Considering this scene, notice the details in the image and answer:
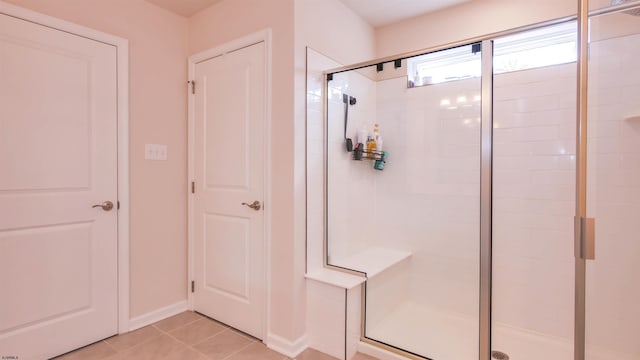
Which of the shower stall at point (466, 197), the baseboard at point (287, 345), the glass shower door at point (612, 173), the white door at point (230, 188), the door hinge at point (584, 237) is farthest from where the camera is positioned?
the white door at point (230, 188)

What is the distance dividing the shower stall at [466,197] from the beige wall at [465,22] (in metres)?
0.31

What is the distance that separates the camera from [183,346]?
81.4 inches

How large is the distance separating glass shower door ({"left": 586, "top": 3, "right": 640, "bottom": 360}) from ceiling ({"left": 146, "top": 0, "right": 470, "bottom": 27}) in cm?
150

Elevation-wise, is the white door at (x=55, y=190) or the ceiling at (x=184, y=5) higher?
the ceiling at (x=184, y=5)

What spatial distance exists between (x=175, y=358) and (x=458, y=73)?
104 inches

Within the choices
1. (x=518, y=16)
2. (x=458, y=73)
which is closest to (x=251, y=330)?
(x=458, y=73)

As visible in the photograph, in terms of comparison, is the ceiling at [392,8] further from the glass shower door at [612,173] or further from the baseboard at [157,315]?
the baseboard at [157,315]

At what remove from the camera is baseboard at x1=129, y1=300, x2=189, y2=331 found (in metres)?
2.28

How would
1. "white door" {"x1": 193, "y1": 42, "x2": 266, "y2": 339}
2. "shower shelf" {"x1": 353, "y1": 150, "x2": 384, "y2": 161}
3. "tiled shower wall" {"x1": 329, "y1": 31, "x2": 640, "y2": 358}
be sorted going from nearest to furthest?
1. "tiled shower wall" {"x1": 329, "y1": 31, "x2": 640, "y2": 358}
2. "white door" {"x1": 193, "y1": 42, "x2": 266, "y2": 339}
3. "shower shelf" {"x1": 353, "y1": 150, "x2": 384, "y2": 161}

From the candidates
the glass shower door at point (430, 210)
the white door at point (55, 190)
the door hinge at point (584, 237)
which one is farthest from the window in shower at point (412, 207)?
the white door at point (55, 190)

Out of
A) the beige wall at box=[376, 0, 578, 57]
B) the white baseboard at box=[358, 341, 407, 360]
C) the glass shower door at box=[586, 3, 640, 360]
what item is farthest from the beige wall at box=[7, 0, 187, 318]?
the glass shower door at box=[586, 3, 640, 360]

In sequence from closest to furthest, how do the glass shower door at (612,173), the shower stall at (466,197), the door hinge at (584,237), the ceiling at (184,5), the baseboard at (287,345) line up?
the door hinge at (584,237) → the glass shower door at (612,173) → the shower stall at (466,197) → the baseboard at (287,345) → the ceiling at (184,5)

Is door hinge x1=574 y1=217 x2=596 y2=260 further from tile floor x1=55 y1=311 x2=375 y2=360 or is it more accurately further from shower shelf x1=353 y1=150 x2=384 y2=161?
shower shelf x1=353 y1=150 x2=384 y2=161

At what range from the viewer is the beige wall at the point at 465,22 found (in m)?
2.20
